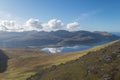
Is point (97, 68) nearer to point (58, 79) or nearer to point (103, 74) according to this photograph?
point (103, 74)

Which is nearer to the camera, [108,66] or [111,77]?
[111,77]

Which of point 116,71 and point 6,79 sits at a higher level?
point 116,71

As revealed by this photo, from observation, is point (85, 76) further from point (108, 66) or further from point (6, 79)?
point (6, 79)

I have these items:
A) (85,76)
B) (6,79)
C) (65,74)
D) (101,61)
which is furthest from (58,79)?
(6,79)

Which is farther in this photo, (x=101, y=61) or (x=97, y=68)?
(x=101, y=61)

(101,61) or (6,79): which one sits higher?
(101,61)

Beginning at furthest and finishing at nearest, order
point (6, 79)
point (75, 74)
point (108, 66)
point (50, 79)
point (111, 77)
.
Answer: point (6, 79) < point (50, 79) < point (75, 74) < point (108, 66) < point (111, 77)

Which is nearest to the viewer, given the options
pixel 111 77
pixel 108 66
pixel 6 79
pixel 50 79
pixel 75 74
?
pixel 111 77

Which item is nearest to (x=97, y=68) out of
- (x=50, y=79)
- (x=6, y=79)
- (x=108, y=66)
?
(x=108, y=66)

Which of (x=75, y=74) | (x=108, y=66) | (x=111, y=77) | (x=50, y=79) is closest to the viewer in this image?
(x=111, y=77)
